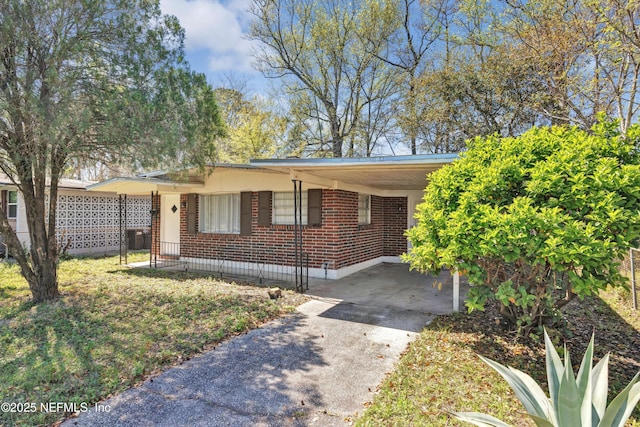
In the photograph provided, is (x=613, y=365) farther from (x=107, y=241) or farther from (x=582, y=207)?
(x=107, y=241)

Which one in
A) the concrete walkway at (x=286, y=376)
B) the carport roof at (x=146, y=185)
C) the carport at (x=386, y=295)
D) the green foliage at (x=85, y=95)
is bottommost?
the concrete walkway at (x=286, y=376)

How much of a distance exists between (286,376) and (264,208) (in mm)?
6188

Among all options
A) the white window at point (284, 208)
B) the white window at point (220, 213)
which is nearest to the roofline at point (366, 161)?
the white window at point (284, 208)

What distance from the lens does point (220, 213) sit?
35.1ft

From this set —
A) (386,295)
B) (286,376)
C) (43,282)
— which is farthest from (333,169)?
(43,282)

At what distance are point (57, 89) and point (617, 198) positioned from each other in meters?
7.24

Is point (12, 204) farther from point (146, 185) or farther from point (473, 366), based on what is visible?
point (473, 366)

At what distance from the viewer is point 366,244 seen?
10.9 m

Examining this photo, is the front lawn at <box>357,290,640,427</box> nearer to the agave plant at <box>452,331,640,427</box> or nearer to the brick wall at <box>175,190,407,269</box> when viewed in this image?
the agave plant at <box>452,331,640,427</box>

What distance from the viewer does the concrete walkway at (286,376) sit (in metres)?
3.14

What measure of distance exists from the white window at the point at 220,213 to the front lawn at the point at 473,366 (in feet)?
22.1

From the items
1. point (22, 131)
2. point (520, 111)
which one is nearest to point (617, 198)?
Result: point (22, 131)

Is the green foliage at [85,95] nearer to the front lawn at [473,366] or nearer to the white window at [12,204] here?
the front lawn at [473,366]

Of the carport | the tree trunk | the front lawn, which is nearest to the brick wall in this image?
the carport
